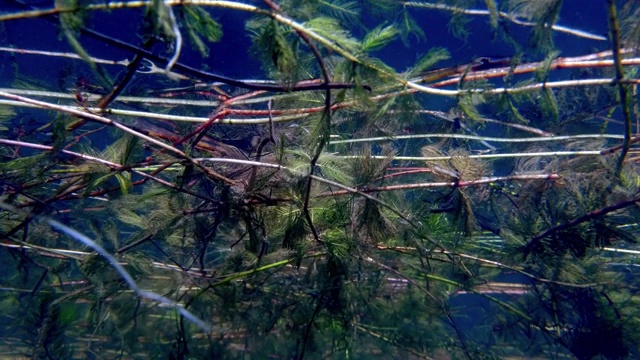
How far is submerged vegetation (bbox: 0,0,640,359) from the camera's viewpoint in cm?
250

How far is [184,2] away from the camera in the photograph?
2016 millimetres

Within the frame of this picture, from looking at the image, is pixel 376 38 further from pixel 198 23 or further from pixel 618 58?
pixel 618 58

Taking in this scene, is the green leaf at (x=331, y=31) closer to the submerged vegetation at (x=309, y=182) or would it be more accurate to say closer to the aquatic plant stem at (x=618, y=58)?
the submerged vegetation at (x=309, y=182)

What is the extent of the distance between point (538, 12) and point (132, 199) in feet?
14.7

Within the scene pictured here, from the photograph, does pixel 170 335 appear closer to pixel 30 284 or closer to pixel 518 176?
pixel 30 284

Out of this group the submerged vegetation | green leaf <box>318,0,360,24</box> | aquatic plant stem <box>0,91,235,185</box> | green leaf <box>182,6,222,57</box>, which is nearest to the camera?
green leaf <box>182,6,222,57</box>

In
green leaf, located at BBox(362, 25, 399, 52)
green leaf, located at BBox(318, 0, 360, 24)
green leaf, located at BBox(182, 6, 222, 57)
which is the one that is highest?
green leaf, located at BBox(318, 0, 360, 24)

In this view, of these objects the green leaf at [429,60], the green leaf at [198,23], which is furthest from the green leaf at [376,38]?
the green leaf at [198,23]

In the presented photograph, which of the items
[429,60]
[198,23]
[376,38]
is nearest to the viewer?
[198,23]

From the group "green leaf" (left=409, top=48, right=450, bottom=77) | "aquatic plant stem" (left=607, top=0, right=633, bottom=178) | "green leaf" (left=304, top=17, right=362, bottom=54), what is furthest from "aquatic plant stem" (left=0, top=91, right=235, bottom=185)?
"aquatic plant stem" (left=607, top=0, right=633, bottom=178)

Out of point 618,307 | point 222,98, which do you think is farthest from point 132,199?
point 618,307

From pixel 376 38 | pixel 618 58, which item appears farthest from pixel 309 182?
pixel 618 58

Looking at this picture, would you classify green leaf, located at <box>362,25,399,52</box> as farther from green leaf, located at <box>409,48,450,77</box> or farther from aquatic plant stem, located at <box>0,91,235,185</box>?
aquatic plant stem, located at <box>0,91,235,185</box>

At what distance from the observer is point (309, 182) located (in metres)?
2.96
